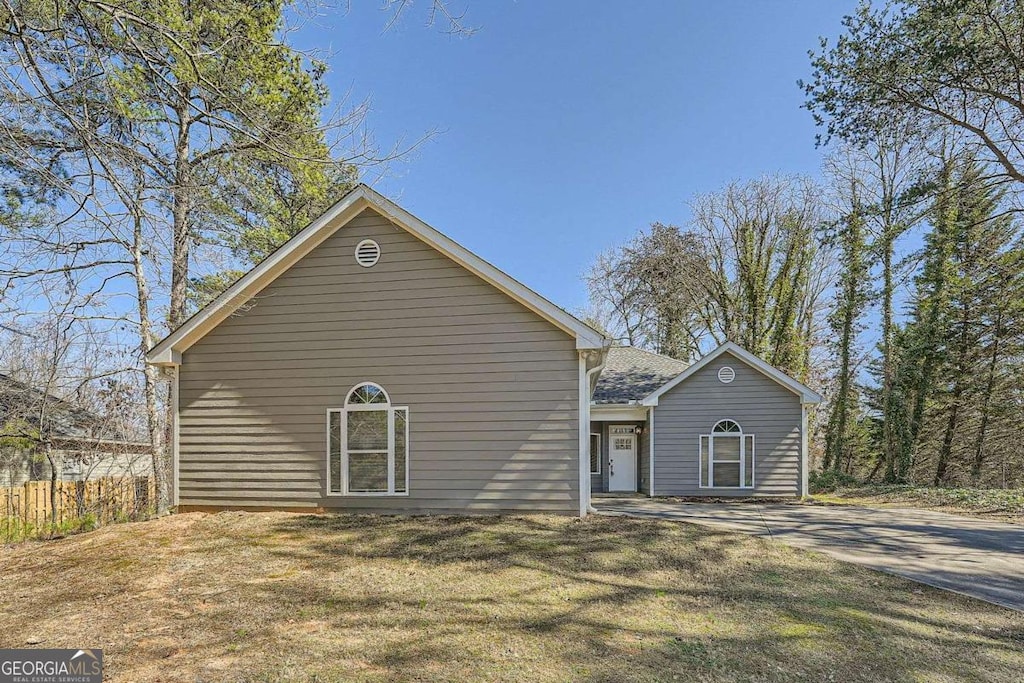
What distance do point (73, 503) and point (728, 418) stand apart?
48.2ft

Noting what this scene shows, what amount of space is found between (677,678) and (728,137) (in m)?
17.4

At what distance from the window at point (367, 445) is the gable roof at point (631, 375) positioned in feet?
22.6

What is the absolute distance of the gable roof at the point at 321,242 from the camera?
795 cm

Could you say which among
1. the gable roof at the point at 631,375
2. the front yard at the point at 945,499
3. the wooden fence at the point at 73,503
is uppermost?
the gable roof at the point at 631,375

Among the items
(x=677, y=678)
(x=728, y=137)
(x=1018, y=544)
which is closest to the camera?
(x=677, y=678)

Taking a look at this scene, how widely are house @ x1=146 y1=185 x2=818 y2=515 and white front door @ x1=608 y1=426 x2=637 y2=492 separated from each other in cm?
670

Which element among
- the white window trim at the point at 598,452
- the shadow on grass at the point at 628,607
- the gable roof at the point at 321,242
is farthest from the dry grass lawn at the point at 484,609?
the white window trim at the point at 598,452

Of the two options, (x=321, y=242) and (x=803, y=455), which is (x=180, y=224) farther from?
(x=803, y=455)

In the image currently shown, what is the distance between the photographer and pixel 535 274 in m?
25.2

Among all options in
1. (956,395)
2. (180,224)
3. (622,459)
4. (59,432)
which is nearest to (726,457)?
(622,459)

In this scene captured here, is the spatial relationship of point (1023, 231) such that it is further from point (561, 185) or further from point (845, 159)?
point (561, 185)

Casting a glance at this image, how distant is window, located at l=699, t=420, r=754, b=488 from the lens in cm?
1276

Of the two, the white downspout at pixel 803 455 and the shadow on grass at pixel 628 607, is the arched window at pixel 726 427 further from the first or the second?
the shadow on grass at pixel 628 607

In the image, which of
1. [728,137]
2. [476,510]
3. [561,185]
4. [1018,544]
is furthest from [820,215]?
[476,510]
